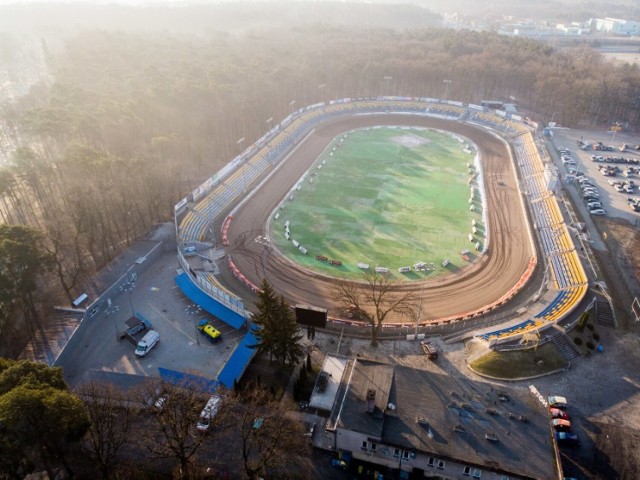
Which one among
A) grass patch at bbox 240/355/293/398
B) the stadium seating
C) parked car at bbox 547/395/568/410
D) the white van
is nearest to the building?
parked car at bbox 547/395/568/410

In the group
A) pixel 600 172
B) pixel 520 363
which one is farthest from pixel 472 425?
pixel 600 172

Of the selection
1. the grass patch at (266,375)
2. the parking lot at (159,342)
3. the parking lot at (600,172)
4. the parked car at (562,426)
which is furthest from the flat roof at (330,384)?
the parking lot at (600,172)

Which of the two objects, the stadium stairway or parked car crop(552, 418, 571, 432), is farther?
the stadium stairway

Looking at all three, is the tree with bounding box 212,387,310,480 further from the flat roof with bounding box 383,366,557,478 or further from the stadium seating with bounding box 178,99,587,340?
the stadium seating with bounding box 178,99,587,340

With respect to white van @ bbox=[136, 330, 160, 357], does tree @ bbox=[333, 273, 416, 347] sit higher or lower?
higher

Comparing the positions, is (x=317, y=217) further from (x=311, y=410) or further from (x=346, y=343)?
(x=311, y=410)

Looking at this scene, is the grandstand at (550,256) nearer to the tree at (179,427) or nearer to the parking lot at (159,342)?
the parking lot at (159,342)

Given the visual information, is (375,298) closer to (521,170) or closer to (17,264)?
(17,264)
